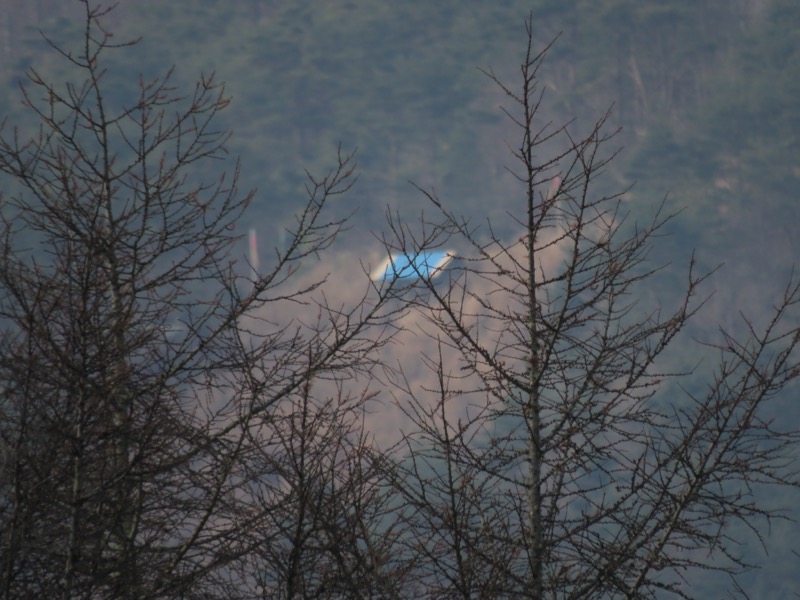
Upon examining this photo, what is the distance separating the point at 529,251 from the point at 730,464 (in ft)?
8.95

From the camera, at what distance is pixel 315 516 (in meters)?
8.88

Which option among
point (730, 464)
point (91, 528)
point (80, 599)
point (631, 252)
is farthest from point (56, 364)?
point (730, 464)

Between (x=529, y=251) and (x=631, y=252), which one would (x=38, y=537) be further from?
(x=631, y=252)

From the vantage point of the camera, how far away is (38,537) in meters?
8.40

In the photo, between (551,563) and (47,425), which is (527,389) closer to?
(551,563)

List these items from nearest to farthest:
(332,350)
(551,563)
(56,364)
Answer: (56,364) < (551,563) < (332,350)

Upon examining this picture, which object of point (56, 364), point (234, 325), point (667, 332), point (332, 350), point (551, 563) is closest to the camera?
point (56, 364)

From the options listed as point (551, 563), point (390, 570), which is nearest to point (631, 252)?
point (551, 563)

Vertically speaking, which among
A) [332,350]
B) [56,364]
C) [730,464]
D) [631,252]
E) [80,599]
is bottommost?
[80,599]

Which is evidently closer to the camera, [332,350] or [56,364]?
[56,364]

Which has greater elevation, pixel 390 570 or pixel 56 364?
pixel 56 364

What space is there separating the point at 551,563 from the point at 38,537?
14.5ft

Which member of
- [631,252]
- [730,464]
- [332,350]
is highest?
[332,350]

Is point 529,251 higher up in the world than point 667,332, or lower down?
higher up
